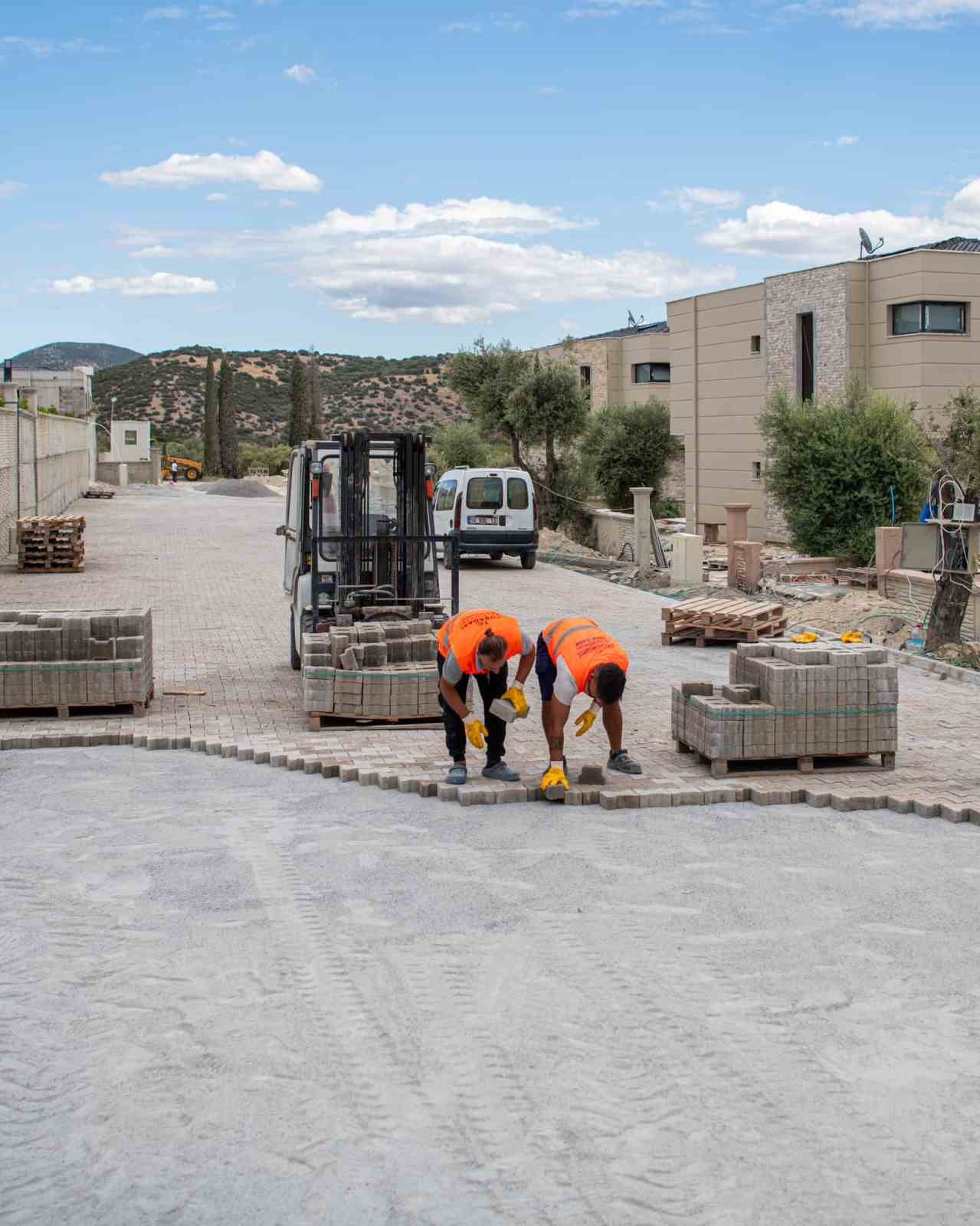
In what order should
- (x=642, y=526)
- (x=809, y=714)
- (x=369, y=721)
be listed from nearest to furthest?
1. (x=809, y=714)
2. (x=369, y=721)
3. (x=642, y=526)

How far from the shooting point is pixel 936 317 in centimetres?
3678

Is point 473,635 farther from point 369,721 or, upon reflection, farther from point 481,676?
point 369,721

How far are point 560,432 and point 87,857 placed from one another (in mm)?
34401

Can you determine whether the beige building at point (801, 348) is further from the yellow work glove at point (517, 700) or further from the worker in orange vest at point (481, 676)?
the yellow work glove at point (517, 700)

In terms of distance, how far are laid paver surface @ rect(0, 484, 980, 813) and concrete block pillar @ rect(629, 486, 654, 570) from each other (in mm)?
1758

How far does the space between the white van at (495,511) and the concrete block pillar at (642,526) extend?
209 cm

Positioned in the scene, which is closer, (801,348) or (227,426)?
(801,348)

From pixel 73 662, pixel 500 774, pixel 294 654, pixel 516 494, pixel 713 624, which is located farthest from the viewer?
pixel 516 494

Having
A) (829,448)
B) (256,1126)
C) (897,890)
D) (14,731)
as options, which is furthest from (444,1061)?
(829,448)

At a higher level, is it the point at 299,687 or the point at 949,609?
the point at 949,609

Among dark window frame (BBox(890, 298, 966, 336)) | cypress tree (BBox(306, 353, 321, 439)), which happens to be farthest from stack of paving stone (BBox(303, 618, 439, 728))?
cypress tree (BBox(306, 353, 321, 439))

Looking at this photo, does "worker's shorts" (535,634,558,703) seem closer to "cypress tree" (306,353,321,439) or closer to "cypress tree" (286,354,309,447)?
"cypress tree" (306,353,321,439)

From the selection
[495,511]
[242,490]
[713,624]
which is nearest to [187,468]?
[242,490]

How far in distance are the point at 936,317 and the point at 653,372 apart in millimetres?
26913
